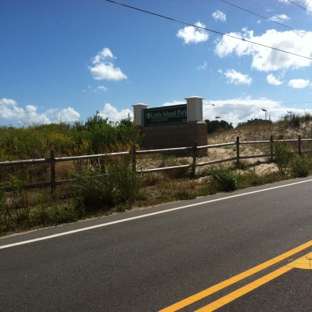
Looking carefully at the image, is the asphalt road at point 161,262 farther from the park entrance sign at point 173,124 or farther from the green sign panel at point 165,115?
the green sign panel at point 165,115

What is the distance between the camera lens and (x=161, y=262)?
5.66m

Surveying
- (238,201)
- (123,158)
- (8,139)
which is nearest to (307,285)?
(238,201)

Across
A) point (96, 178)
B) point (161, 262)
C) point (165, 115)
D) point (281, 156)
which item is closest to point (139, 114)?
point (165, 115)

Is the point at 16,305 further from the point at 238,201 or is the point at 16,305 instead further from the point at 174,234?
the point at 238,201

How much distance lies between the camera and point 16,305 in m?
4.45

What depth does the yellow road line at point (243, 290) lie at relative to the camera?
4204 millimetres

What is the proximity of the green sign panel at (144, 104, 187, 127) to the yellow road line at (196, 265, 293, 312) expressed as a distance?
14.8 m

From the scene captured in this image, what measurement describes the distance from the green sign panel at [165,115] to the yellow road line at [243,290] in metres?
14.8

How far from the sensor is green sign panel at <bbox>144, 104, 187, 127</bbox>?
1961 cm

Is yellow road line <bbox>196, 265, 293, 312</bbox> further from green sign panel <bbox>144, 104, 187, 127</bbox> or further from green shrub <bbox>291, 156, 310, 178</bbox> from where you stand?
green sign panel <bbox>144, 104, 187, 127</bbox>

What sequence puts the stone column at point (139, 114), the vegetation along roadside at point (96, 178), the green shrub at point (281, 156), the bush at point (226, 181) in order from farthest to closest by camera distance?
the stone column at point (139, 114) → the green shrub at point (281, 156) → the bush at point (226, 181) → the vegetation along roadside at point (96, 178)

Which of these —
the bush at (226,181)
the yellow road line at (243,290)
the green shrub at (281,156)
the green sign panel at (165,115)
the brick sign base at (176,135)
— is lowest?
the yellow road line at (243,290)

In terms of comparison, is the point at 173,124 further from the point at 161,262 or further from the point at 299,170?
the point at 161,262

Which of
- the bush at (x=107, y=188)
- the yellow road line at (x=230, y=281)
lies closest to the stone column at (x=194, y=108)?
the bush at (x=107, y=188)
